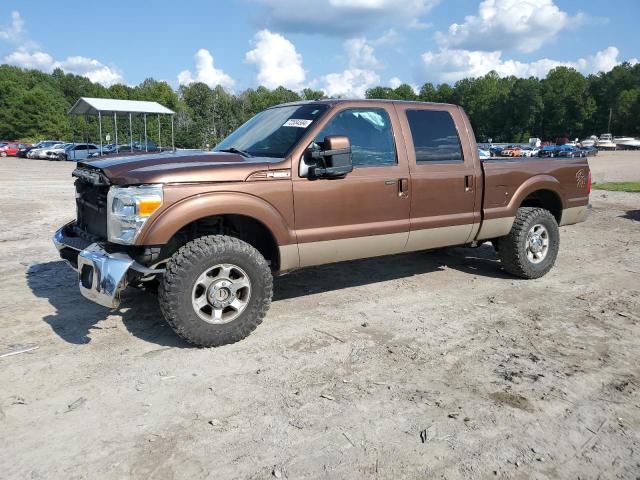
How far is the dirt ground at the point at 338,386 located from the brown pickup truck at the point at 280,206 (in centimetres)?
50

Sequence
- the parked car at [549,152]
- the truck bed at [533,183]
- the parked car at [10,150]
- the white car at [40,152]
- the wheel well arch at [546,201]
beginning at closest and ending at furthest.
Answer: the truck bed at [533,183] → the wheel well arch at [546,201] → the white car at [40,152] → the parked car at [549,152] → the parked car at [10,150]

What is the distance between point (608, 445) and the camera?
2.88m

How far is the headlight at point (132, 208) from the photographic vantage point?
3.73 m

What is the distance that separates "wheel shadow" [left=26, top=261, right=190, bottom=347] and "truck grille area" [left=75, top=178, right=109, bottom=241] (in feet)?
2.47

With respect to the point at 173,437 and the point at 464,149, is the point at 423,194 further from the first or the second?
the point at 173,437

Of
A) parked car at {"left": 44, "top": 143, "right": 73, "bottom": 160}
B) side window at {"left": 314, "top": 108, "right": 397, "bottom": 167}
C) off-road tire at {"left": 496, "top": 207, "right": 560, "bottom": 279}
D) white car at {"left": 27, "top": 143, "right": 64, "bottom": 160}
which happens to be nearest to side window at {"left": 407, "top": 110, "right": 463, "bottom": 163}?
side window at {"left": 314, "top": 108, "right": 397, "bottom": 167}

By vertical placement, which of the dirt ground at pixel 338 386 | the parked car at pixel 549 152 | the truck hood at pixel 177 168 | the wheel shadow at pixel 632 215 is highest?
the parked car at pixel 549 152

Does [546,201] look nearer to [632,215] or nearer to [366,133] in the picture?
[366,133]

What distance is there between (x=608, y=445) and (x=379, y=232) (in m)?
2.56

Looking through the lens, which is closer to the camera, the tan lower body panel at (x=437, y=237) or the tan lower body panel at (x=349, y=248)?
the tan lower body panel at (x=349, y=248)

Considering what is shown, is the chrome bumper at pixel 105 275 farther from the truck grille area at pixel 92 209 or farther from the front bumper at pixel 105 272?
the truck grille area at pixel 92 209

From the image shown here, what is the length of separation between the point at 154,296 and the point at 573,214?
5.17m

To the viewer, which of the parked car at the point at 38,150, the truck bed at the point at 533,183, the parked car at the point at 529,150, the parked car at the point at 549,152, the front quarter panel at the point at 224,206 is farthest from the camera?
the parked car at the point at 529,150

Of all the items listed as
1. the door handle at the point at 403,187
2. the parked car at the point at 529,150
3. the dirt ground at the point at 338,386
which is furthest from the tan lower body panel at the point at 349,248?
the parked car at the point at 529,150
